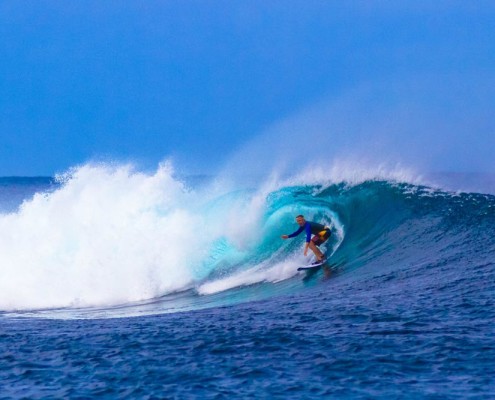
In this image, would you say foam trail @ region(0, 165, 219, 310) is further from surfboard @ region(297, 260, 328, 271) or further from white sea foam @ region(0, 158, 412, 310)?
surfboard @ region(297, 260, 328, 271)

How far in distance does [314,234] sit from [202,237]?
3.55 meters

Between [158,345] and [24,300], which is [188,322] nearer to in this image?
[158,345]

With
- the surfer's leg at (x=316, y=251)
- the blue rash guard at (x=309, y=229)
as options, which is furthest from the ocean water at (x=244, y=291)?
the blue rash guard at (x=309, y=229)

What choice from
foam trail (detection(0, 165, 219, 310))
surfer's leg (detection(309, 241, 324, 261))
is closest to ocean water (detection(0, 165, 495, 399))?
foam trail (detection(0, 165, 219, 310))

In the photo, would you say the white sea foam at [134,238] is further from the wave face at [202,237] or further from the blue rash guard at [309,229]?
the blue rash guard at [309,229]

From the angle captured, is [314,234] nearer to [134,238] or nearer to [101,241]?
[134,238]

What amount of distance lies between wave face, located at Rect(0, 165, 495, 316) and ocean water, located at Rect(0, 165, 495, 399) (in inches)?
2.1

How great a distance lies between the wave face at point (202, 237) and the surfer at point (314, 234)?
1.24 ft

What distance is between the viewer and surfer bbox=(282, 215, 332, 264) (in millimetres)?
15742

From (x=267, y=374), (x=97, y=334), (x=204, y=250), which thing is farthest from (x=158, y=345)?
(x=204, y=250)

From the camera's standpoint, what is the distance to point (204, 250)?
17891 mm

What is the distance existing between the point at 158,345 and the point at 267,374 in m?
1.92

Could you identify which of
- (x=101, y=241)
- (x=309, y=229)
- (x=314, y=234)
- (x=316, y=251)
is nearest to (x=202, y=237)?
(x=101, y=241)

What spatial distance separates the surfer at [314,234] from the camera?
15.7 metres
